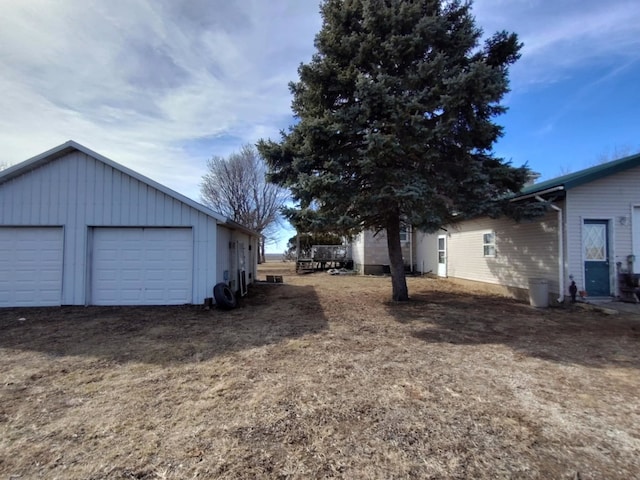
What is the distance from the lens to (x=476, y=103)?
8.70 metres

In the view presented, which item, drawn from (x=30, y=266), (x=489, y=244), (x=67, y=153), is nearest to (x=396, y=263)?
(x=489, y=244)

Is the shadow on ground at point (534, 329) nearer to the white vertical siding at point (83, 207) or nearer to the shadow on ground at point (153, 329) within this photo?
the shadow on ground at point (153, 329)

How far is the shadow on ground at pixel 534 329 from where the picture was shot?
5.49 metres

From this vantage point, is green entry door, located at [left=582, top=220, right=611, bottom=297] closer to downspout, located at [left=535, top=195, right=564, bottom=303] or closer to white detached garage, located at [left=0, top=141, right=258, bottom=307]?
downspout, located at [left=535, top=195, right=564, bottom=303]

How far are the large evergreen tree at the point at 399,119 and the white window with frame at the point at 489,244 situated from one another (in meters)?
3.67

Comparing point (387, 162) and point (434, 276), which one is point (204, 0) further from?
point (434, 276)

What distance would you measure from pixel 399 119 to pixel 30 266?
10467 mm

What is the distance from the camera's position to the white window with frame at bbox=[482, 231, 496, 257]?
12930mm

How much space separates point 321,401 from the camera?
3.77 meters

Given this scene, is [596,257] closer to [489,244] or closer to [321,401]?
[489,244]

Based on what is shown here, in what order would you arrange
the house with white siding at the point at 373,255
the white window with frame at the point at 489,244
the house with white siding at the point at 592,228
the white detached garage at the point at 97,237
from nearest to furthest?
the house with white siding at the point at 592,228, the white detached garage at the point at 97,237, the white window with frame at the point at 489,244, the house with white siding at the point at 373,255

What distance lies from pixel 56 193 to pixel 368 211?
849cm

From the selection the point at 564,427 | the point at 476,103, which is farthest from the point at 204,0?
the point at 564,427

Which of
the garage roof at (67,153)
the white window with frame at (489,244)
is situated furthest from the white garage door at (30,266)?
the white window with frame at (489,244)
